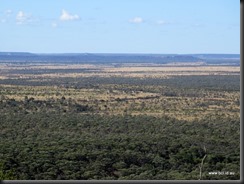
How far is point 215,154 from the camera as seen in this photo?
15.4 m

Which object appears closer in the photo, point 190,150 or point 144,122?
point 190,150

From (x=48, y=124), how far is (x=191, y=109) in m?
14.8

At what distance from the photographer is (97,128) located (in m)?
23.6

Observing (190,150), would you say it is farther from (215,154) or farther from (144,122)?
(144,122)

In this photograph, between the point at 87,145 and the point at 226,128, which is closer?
the point at 87,145

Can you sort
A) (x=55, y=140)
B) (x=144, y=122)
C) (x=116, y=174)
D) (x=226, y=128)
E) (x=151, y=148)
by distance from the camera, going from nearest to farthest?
(x=116, y=174), (x=151, y=148), (x=55, y=140), (x=226, y=128), (x=144, y=122)

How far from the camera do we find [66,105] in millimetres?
37781

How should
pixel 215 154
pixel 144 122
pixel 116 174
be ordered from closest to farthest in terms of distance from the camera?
pixel 116 174
pixel 215 154
pixel 144 122

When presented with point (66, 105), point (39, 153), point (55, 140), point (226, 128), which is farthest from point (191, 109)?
point (39, 153)

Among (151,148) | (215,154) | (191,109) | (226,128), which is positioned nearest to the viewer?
(215,154)

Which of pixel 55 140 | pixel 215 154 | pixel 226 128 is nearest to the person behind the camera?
pixel 215 154

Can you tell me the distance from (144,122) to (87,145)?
29.2 ft

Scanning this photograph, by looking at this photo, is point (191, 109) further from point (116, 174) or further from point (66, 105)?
point (116, 174)

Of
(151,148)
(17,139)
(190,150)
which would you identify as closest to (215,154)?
(190,150)
